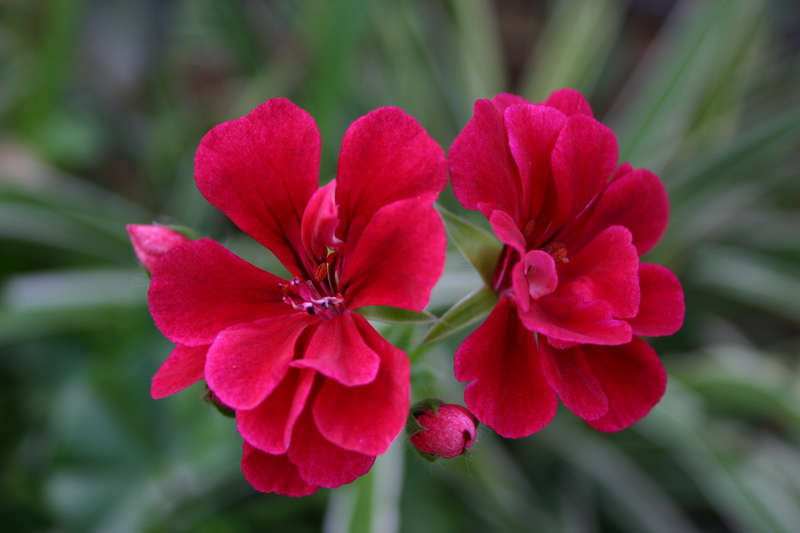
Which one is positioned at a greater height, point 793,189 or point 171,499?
point 793,189

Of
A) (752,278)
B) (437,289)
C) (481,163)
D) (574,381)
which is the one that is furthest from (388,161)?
(752,278)

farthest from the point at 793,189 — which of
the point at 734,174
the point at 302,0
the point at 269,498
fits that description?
→ the point at 269,498

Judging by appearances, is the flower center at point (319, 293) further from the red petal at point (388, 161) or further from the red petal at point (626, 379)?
the red petal at point (626, 379)

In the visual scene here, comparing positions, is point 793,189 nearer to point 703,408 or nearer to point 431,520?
point 703,408

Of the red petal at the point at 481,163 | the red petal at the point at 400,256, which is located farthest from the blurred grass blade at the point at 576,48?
the red petal at the point at 400,256

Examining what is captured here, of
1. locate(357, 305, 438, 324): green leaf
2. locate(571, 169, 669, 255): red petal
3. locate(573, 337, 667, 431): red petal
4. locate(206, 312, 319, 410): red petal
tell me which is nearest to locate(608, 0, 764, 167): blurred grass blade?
locate(571, 169, 669, 255): red petal

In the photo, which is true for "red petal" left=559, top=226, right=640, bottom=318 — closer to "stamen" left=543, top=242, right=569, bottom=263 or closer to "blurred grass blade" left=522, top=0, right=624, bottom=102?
"stamen" left=543, top=242, right=569, bottom=263

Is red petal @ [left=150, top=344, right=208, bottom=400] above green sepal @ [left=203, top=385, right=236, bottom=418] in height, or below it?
above
